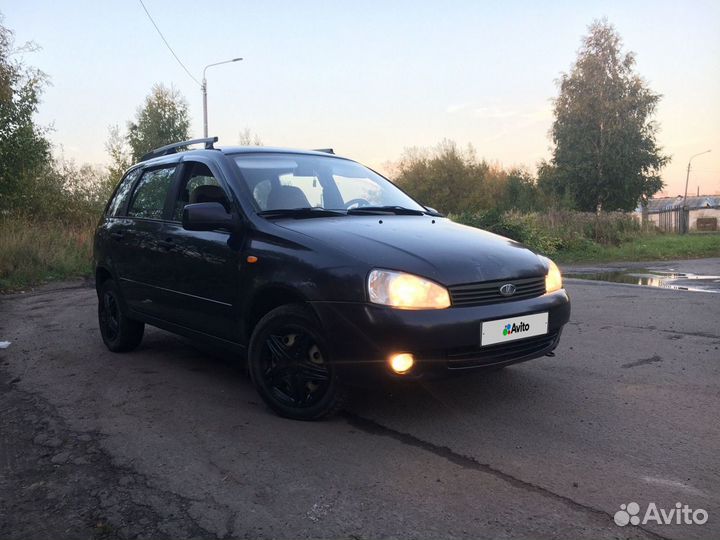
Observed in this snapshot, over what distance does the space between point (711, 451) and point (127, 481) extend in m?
2.91

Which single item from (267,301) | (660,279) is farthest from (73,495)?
(660,279)

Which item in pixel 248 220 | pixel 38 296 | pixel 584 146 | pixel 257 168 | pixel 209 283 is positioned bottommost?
pixel 38 296

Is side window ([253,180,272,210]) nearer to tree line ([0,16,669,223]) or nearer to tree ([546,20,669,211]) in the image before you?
tree line ([0,16,669,223])

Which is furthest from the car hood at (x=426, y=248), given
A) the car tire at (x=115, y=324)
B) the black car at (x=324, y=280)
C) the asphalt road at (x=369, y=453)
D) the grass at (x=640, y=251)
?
the grass at (x=640, y=251)

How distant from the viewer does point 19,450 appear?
3266mm

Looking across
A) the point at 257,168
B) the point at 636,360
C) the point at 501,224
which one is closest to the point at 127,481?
the point at 257,168

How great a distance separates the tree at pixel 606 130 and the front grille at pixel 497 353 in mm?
38264

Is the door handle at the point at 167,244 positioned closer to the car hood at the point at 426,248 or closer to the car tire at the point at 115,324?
the car tire at the point at 115,324

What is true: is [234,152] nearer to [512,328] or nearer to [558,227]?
[512,328]

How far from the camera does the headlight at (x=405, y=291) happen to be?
3160mm

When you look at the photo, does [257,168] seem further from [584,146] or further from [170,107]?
[584,146]

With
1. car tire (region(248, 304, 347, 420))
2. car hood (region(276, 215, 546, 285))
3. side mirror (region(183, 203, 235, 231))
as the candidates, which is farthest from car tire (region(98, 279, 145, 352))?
car hood (region(276, 215, 546, 285))

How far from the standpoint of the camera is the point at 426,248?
3.46 m

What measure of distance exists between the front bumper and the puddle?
7.59 metres
